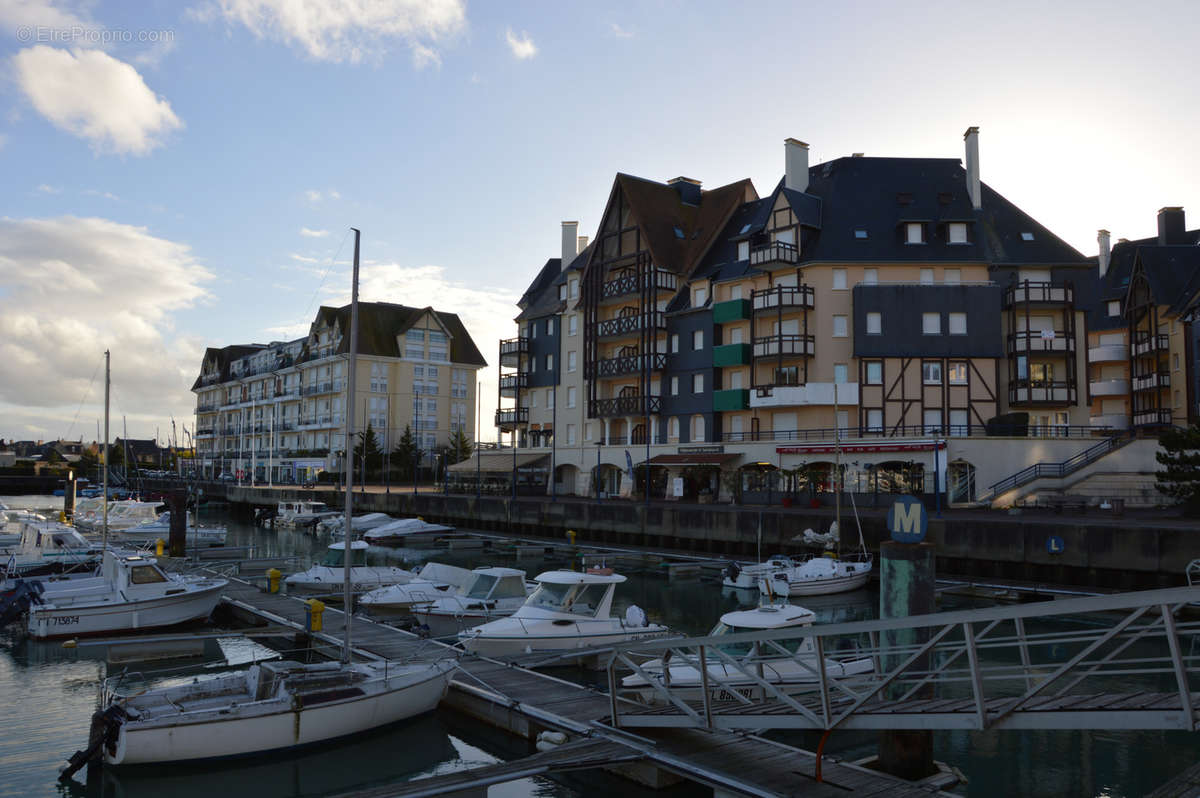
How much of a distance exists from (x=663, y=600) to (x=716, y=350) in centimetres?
2728

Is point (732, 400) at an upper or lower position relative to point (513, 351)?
lower

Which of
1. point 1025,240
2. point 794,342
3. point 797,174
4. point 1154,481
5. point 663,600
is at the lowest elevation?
point 663,600

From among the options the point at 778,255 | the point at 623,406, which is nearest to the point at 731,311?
the point at 778,255

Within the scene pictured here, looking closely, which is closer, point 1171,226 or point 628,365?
point 628,365

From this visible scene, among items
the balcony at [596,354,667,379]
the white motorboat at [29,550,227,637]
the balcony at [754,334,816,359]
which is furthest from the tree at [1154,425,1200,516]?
the white motorboat at [29,550,227,637]

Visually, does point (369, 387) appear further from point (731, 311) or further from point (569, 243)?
point (731, 311)

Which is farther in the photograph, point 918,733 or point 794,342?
point 794,342

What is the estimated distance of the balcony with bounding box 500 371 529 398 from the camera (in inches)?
3002

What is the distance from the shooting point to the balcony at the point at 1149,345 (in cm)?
6119

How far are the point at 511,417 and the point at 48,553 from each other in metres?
43.8

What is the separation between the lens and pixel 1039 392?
174 feet

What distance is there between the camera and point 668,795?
1351 centimetres

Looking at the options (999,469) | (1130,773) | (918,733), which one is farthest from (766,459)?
(918,733)

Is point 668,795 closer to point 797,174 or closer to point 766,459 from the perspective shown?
point 766,459
